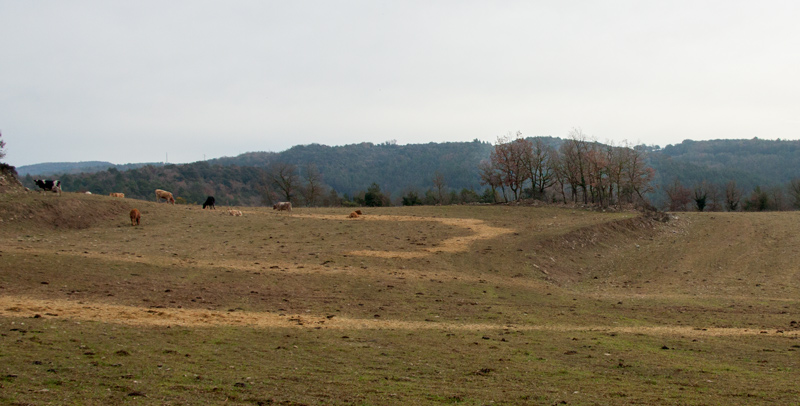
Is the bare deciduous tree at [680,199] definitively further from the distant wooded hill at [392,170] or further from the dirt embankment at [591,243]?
the dirt embankment at [591,243]

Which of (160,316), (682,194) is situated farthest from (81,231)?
(682,194)

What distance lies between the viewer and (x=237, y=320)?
1209 centimetres

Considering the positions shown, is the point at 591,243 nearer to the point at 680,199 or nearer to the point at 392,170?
the point at 680,199

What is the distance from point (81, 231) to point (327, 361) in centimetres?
2111

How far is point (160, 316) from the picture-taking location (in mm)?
11852

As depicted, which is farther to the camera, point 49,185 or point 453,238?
point 49,185

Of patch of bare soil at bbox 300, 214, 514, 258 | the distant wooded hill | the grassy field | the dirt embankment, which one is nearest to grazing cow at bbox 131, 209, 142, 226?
the grassy field

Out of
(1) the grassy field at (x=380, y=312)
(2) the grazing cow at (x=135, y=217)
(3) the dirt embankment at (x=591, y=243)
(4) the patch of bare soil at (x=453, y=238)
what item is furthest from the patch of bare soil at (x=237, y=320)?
(2) the grazing cow at (x=135, y=217)

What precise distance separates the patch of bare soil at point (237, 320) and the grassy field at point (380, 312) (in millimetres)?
73

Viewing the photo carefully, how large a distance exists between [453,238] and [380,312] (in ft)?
46.8

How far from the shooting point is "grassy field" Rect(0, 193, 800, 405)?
7.42 metres

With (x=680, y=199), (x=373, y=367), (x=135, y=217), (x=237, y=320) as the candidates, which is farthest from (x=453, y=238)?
(x=680, y=199)

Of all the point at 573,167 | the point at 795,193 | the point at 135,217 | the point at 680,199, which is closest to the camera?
the point at 135,217

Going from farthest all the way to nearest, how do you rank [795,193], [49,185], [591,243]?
[795,193] → [49,185] → [591,243]
